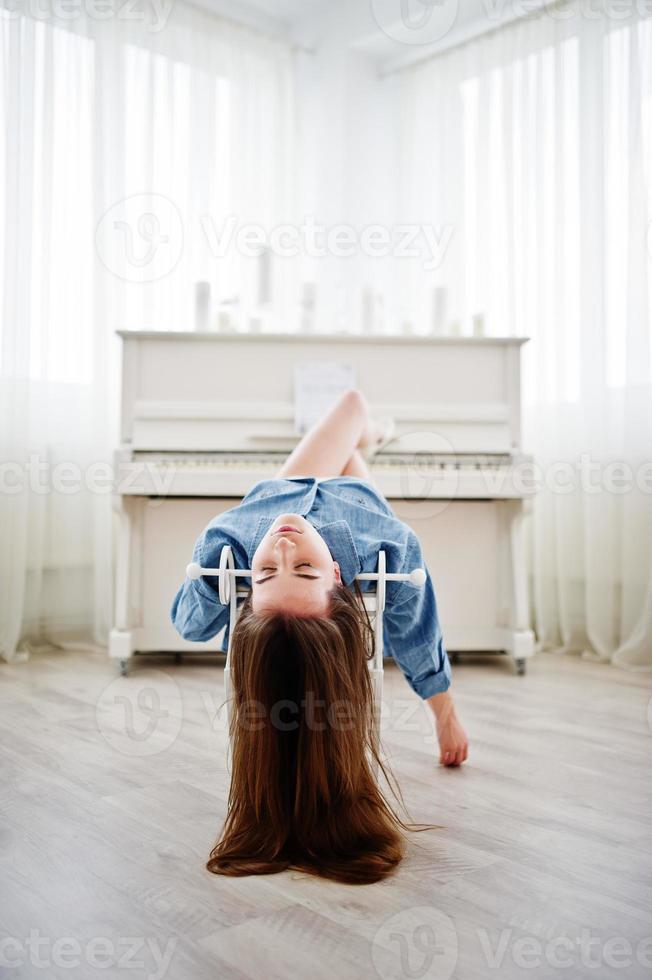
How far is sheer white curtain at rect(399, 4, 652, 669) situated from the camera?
3.02 metres

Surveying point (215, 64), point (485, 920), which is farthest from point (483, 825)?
point (215, 64)

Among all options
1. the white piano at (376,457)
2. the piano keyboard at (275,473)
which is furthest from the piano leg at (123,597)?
the piano keyboard at (275,473)

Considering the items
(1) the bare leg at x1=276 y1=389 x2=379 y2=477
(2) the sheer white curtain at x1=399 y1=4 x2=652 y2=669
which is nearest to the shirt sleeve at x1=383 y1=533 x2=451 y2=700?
(1) the bare leg at x1=276 y1=389 x2=379 y2=477

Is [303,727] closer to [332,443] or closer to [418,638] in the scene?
[418,638]

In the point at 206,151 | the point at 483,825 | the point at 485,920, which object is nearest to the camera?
the point at 485,920

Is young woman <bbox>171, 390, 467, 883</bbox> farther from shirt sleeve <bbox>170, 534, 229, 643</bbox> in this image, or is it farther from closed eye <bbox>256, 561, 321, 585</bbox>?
shirt sleeve <bbox>170, 534, 229, 643</bbox>

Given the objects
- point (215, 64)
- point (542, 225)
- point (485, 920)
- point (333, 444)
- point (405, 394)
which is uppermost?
point (215, 64)

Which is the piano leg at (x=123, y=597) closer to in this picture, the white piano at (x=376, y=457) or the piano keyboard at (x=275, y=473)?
the white piano at (x=376, y=457)

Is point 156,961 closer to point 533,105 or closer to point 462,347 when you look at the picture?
point 462,347

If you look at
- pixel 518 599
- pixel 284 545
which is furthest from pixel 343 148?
pixel 284 545

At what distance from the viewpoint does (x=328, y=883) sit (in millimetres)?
1276

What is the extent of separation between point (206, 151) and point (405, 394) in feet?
4.81

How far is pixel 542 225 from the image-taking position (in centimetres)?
335

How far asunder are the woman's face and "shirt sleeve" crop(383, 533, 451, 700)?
306 millimetres
